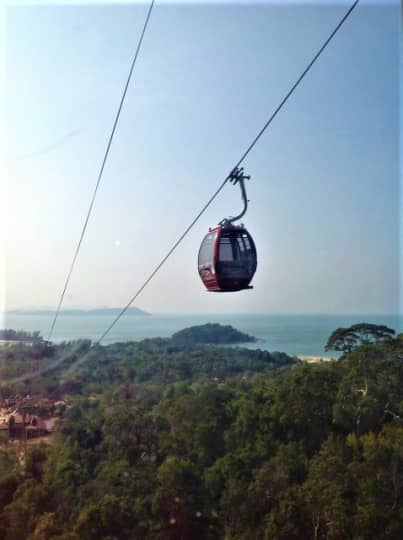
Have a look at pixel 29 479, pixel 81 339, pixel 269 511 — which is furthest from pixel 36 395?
pixel 269 511

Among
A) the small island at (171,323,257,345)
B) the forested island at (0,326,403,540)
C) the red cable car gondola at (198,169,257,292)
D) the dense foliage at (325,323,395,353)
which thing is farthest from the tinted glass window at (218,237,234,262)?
the small island at (171,323,257,345)

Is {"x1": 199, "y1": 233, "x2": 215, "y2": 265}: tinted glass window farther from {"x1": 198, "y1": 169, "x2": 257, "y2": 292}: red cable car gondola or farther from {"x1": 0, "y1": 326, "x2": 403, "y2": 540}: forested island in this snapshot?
{"x1": 0, "y1": 326, "x2": 403, "y2": 540}: forested island

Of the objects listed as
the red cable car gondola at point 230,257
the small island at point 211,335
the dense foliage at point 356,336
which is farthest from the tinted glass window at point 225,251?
the small island at point 211,335

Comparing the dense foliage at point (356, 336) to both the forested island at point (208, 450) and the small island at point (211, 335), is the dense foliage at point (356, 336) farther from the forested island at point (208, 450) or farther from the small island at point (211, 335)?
the small island at point (211, 335)

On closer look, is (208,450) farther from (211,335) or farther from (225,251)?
(225,251)

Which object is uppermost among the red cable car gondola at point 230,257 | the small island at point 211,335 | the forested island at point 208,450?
the red cable car gondola at point 230,257

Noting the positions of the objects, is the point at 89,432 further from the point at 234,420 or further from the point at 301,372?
the point at 301,372

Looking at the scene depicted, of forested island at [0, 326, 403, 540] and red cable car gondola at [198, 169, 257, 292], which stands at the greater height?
red cable car gondola at [198, 169, 257, 292]
